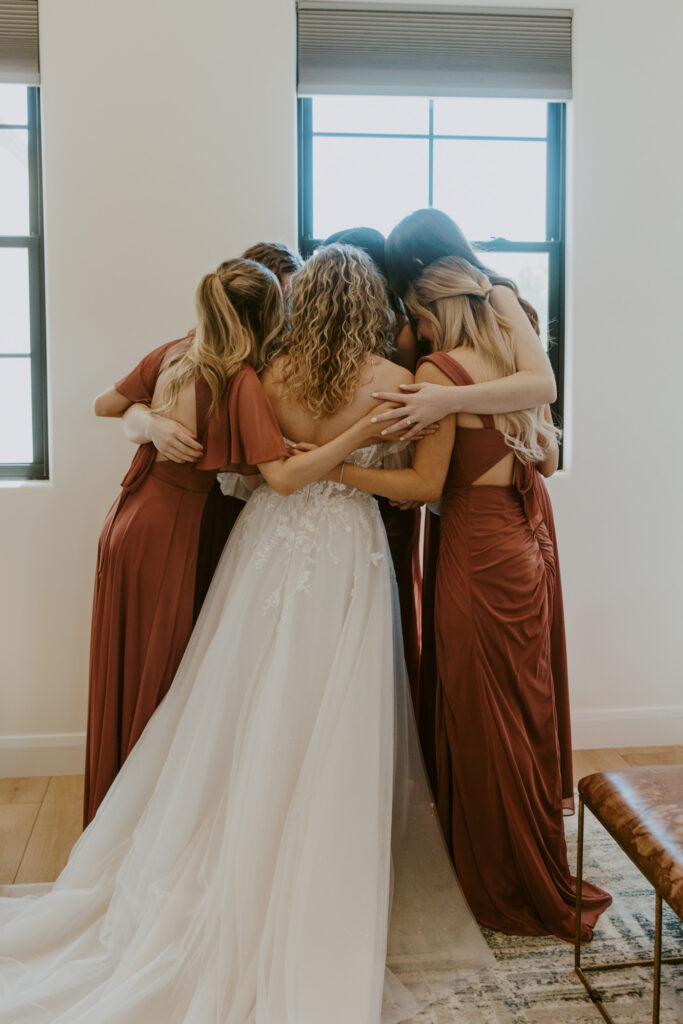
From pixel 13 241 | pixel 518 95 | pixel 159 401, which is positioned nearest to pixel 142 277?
pixel 13 241

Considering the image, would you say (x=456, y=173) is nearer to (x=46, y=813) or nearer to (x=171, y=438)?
(x=171, y=438)

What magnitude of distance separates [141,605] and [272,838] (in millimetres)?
840

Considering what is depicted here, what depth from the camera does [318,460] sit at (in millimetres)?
2119

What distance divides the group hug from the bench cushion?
0.30 meters

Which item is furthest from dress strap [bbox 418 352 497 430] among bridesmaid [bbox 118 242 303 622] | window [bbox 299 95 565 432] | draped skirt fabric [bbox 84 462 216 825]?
window [bbox 299 95 565 432]

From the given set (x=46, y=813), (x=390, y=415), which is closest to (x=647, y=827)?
(x=390, y=415)

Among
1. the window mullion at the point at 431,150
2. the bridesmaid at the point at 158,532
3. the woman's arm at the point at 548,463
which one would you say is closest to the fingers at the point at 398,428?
the bridesmaid at the point at 158,532

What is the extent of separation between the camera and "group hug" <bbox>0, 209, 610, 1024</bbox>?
1872 mm

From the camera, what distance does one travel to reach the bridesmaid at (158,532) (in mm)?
2260

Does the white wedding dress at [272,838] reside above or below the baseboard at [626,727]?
above

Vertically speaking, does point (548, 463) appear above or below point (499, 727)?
above

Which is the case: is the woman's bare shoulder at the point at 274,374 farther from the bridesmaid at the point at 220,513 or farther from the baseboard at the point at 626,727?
the baseboard at the point at 626,727

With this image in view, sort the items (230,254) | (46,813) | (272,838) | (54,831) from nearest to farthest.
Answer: (272,838), (54,831), (46,813), (230,254)

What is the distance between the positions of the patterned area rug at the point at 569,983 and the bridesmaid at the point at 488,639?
6 cm
